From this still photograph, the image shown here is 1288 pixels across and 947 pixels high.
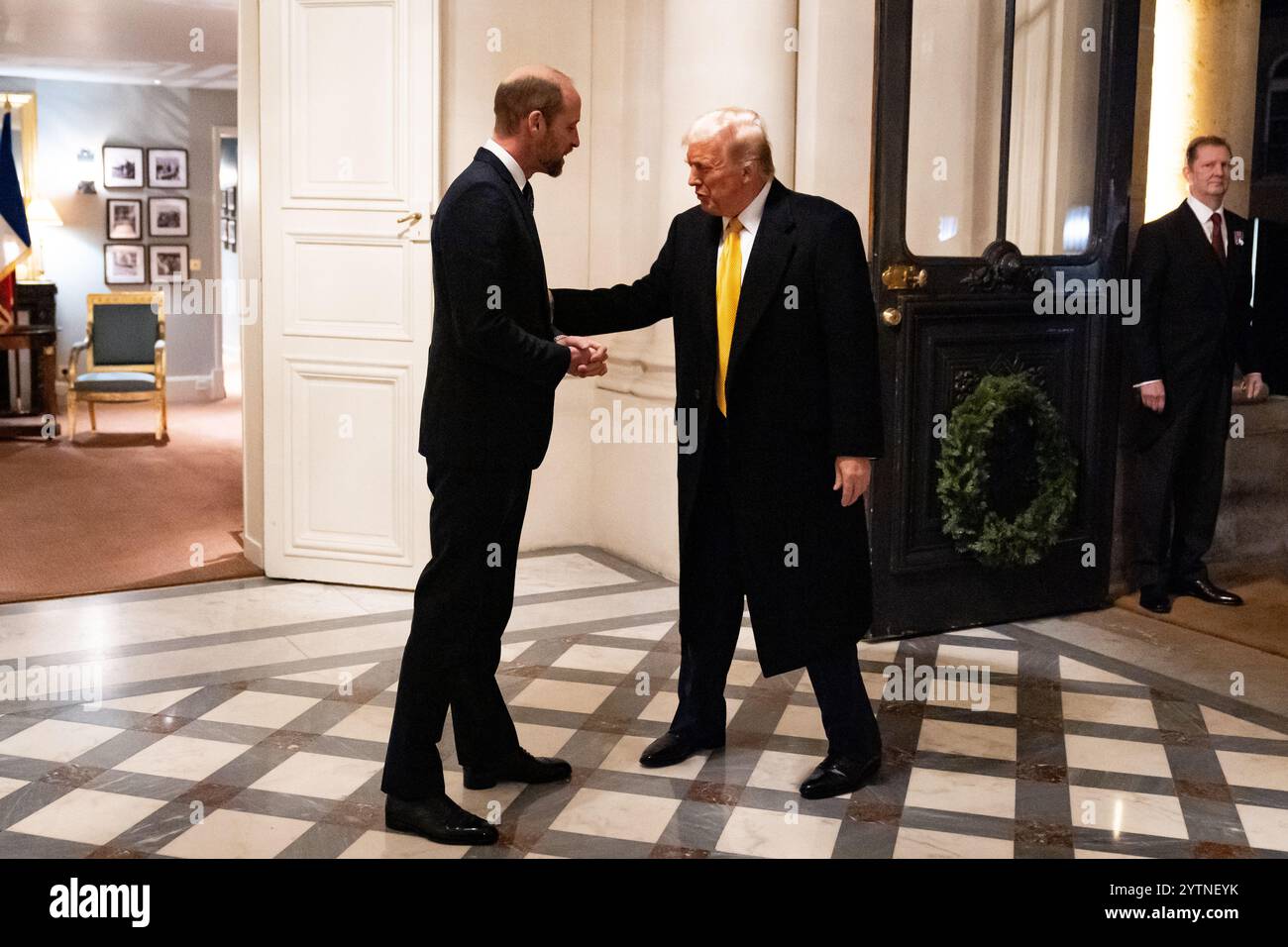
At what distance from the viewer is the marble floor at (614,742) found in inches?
120

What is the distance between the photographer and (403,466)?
17.5 feet

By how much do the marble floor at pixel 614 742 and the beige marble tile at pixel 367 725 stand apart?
0.01 m

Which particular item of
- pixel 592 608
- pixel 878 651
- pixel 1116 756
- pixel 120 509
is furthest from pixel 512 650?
pixel 120 509

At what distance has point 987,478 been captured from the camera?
4.68m

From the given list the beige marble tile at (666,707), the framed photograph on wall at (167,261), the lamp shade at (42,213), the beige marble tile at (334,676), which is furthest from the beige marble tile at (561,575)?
the framed photograph on wall at (167,261)

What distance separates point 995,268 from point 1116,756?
5.86ft

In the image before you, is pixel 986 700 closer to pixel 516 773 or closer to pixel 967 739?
pixel 967 739

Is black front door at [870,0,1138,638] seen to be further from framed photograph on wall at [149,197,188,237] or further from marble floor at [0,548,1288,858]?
framed photograph on wall at [149,197,188,237]

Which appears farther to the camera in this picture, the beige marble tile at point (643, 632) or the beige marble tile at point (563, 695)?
the beige marble tile at point (643, 632)

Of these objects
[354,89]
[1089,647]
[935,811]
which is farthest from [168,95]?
[935,811]

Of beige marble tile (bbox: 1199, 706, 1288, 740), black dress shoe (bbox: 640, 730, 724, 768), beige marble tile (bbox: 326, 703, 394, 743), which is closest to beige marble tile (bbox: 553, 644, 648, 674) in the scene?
beige marble tile (bbox: 326, 703, 394, 743)

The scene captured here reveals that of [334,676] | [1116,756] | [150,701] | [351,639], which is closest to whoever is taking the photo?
[1116,756]

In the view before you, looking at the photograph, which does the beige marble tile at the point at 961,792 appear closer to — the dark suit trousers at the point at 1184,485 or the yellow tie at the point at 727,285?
the yellow tie at the point at 727,285

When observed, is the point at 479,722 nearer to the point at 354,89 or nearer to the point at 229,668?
the point at 229,668
